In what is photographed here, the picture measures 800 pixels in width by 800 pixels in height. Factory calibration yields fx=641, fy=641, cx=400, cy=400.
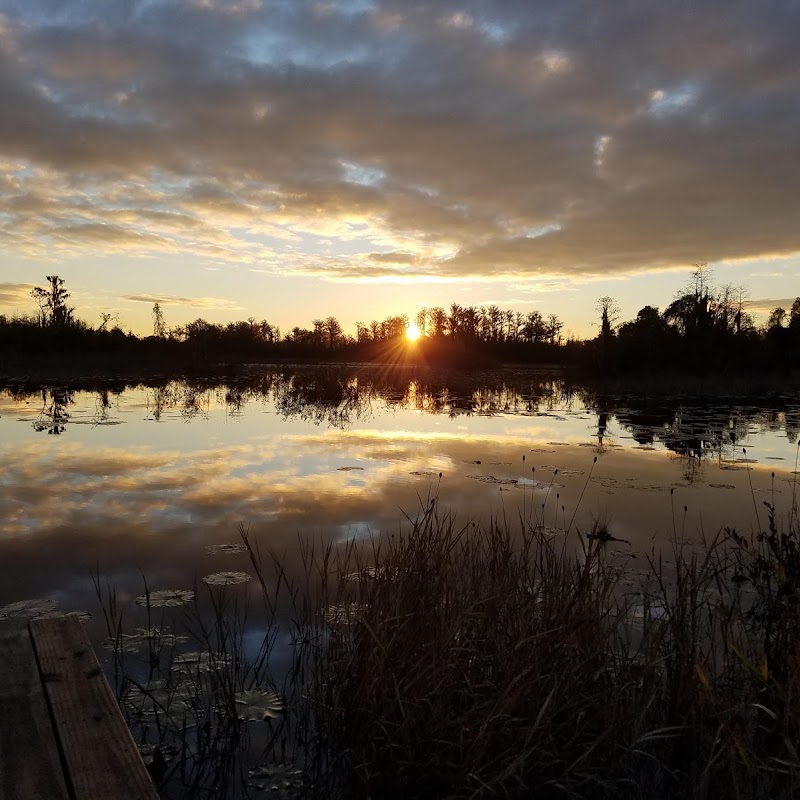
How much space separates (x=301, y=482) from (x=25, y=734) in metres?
6.68

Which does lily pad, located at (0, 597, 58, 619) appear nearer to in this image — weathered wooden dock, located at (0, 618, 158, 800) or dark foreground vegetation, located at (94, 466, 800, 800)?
dark foreground vegetation, located at (94, 466, 800, 800)

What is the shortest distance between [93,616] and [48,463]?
6.37m

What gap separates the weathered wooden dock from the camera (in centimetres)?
197

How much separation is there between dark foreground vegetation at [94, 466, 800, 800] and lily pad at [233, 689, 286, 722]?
10 millimetres

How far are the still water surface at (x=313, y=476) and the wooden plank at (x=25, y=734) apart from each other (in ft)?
6.78

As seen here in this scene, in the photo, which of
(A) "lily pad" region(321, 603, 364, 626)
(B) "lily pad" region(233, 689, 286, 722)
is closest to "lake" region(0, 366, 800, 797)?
(B) "lily pad" region(233, 689, 286, 722)

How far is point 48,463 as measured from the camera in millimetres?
9844

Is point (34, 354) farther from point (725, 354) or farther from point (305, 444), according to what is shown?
point (725, 354)

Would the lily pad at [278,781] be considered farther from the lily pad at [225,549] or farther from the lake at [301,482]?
the lily pad at [225,549]

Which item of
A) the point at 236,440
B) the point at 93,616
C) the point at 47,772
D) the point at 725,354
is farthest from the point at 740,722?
the point at 725,354

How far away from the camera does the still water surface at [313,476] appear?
19.5 feet

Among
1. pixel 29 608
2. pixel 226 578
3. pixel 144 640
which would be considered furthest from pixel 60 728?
pixel 226 578

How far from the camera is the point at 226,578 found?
16.8ft

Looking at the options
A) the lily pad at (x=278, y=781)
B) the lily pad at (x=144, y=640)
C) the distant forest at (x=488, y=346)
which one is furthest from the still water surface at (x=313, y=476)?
the distant forest at (x=488, y=346)
